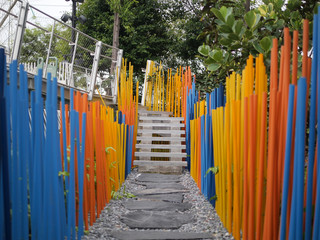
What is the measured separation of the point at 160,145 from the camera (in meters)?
6.43

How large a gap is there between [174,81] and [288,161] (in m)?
6.55

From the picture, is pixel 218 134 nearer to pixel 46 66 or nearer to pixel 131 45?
pixel 46 66

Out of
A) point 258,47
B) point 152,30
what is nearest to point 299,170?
point 258,47

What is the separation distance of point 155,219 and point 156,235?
479 mm

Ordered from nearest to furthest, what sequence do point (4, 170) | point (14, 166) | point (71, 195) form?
point (4, 170), point (14, 166), point (71, 195)

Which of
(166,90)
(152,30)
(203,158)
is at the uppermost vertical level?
(152,30)

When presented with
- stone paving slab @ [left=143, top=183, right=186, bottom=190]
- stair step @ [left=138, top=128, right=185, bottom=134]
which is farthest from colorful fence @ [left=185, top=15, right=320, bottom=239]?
stair step @ [left=138, top=128, right=185, bottom=134]

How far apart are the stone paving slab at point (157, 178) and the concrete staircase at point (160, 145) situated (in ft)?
0.74

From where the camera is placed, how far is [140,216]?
3371mm

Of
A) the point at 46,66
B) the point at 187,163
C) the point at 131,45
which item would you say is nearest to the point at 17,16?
the point at 46,66

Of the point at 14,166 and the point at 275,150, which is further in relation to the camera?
the point at 275,150

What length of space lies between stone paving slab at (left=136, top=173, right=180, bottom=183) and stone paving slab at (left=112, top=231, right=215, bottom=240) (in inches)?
96.3

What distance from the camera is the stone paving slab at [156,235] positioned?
2.73 metres

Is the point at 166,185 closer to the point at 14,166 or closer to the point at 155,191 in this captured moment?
the point at 155,191
